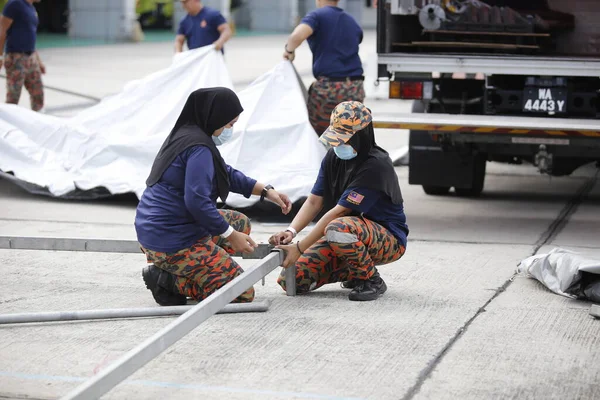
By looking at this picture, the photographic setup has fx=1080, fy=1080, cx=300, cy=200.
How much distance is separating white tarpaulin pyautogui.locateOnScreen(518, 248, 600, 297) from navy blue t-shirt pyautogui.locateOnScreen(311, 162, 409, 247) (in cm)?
90

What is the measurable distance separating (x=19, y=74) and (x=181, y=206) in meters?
7.18

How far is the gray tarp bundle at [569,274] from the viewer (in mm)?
5941

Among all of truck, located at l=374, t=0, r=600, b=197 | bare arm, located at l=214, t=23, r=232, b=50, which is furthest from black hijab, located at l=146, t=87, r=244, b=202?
bare arm, located at l=214, t=23, r=232, b=50

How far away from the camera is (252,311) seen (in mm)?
5691

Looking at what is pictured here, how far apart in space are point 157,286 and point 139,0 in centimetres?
3430

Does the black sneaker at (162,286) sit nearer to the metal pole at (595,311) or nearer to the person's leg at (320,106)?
the metal pole at (595,311)

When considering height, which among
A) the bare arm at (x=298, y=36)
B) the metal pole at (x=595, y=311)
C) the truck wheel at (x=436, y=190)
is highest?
the bare arm at (x=298, y=36)

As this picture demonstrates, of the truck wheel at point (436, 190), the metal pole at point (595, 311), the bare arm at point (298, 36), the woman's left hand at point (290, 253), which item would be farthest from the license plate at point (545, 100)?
the woman's left hand at point (290, 253)

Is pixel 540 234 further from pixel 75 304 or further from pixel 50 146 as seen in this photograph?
pixel 50 146

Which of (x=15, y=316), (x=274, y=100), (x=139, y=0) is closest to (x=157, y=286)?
(x=15, y=316)

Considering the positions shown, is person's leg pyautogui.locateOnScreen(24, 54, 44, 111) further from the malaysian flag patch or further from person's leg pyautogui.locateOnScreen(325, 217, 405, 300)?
the malaysian flag patch

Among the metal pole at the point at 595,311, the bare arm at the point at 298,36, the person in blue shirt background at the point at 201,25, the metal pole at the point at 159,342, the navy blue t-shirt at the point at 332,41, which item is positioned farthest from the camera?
the person in blue shirt background at the point at 201,25

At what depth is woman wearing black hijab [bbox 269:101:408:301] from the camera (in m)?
5.75

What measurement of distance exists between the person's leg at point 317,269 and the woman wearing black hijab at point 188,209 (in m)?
0.48
